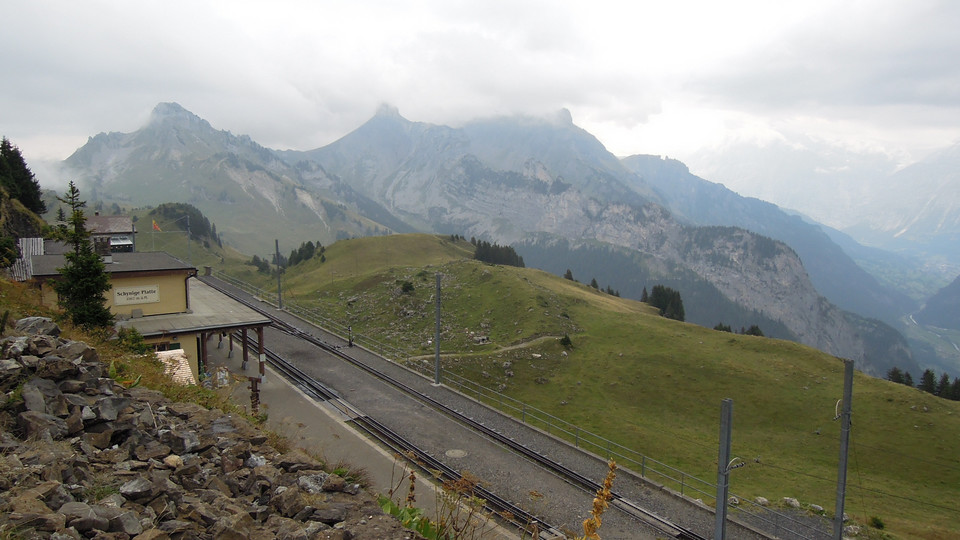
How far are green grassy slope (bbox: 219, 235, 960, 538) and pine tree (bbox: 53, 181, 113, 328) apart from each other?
30.1 meters

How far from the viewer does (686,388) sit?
46812 millimetres

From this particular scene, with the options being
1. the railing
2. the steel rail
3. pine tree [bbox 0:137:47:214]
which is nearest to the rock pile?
the steel rail

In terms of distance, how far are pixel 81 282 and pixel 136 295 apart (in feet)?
34.4

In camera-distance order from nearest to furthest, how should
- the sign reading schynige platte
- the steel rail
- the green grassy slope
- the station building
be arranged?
1. the steel rail
2. the station building
3. the sign reading schynige platte
4. the green grassy slope

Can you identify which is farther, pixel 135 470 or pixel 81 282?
pixel 81 282

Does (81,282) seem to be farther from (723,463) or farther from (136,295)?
(723,463)

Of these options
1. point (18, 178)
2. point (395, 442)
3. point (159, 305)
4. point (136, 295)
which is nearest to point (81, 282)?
point (136, 295)

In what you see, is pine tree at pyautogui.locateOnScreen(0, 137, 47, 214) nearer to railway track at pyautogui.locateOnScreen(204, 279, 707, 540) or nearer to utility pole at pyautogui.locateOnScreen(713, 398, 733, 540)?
railway track at pyautogui.locateOnScreen(204, 279, 707, 540)

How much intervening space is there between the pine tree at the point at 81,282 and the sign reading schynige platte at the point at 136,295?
8.76m

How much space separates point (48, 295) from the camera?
94.5 ft

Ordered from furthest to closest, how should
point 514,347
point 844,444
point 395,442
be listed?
point 514,347 → point 395,442 → point 844,444

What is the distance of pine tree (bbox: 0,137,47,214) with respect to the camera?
55.2 metres

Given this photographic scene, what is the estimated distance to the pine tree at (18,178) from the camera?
55.2 m

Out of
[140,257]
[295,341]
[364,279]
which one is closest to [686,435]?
[295,341]
